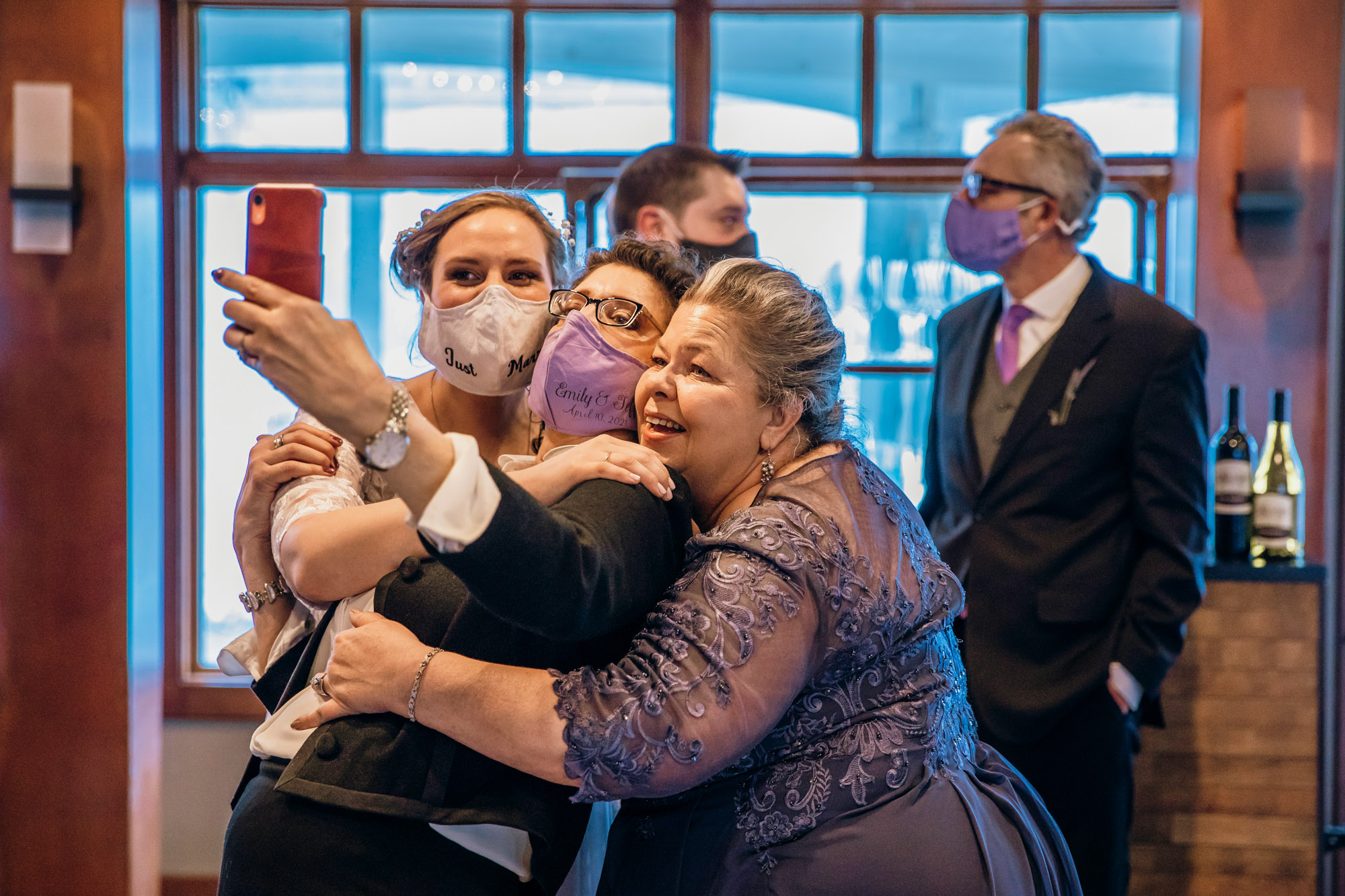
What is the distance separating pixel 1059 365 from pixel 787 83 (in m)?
1.70

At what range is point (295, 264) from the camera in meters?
0.98

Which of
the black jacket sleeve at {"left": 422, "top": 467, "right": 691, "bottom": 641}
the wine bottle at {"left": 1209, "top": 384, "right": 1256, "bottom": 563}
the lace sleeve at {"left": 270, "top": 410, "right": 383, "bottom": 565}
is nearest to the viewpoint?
the black jacket sleeve at {"left": 422, "top": 467, "right": 691, "bottom": 641}

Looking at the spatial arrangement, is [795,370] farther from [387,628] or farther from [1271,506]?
[1271,506]

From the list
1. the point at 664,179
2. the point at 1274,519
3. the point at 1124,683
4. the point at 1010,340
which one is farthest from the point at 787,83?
the point at 1124,683

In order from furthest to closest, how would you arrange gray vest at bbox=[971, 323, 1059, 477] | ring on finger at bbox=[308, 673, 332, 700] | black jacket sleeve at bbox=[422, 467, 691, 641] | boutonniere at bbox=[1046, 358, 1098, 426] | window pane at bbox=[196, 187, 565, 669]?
window pane at bbox=[196, 187, 565, 669], gray vest at bbox=[971, 323, 1059, 477], boutonniere at bbox=[1046, 358, 1098, 426], ring on finger at bbox=[308, 673, 332, 700], black jacket sleeve at bbox=[422, 467, 691, 641]

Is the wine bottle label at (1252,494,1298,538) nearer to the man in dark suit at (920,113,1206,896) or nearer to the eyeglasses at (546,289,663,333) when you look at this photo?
the man in dark suit at (920,113,1206,896)

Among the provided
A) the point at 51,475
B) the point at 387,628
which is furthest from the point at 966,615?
the point at 51,475

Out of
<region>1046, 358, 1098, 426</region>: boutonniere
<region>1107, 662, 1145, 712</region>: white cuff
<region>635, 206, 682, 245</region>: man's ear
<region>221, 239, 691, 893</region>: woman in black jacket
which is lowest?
<region>1107, 662, 1145, 712</region>: white cuff

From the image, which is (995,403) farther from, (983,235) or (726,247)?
(726,247)

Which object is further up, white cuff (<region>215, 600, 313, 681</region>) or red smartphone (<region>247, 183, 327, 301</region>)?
red smartphone (<region>247, 183, 327, 301</region>)

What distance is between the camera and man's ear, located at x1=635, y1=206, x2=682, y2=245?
2574mm

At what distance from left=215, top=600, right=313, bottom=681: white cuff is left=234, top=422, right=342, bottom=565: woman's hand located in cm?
12

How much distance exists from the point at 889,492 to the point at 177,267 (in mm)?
3157

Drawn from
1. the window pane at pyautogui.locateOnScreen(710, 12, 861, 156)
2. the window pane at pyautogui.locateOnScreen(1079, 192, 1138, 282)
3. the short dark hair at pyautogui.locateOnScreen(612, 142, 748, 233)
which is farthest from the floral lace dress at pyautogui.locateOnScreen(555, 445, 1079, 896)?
the window pane at pyautogui.locateOnScreen(1079, 192, 1138, 282)
